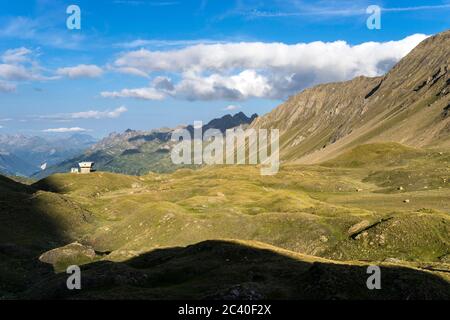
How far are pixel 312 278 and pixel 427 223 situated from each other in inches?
1600

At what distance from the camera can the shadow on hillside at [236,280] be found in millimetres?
34781

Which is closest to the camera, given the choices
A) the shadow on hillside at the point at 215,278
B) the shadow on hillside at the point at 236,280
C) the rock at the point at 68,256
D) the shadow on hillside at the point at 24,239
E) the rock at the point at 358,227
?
the shadow on hillside at the point at 236,280

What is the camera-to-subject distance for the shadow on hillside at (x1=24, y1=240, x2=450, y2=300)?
34.8 meters

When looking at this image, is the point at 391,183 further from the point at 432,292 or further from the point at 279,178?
the point at 432,292

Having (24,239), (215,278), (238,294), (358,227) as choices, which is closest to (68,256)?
(24,239)

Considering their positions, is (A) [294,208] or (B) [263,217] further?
(A) [294,208]

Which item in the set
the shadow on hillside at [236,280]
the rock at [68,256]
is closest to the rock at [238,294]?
the shadow on hillside at [236,280]

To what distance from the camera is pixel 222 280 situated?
45188 millimetres

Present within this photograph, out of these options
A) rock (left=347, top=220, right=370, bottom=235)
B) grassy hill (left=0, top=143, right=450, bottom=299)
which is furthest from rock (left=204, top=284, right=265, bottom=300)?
rock (left=347, top=220, right=370, bottom=235)

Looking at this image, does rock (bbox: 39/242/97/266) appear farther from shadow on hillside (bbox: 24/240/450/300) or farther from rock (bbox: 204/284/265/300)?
rock (bbox: 204/284/265/300)

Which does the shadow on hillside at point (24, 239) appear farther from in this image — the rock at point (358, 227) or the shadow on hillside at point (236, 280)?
the rock at point (358, 227)

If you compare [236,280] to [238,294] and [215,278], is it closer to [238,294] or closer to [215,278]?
[215,278]

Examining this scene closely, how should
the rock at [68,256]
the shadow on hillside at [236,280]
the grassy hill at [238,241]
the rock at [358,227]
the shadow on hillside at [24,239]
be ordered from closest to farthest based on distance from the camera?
the shadow on hillside at [236,280]
the grassy hill at [238,241]
the shadow on hillside at [24,239]
the rock at [68,256]
the rock at [358,227]

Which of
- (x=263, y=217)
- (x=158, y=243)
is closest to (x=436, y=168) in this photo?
(x=263, y=217)
